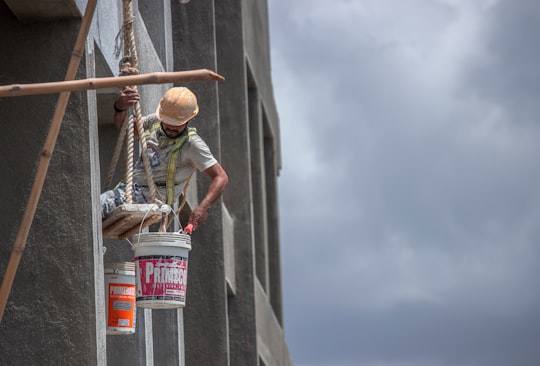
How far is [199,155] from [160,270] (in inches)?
50.5

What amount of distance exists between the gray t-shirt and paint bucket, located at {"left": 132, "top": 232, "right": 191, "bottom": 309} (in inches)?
38.3

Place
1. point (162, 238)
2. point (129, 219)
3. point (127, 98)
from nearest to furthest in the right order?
1. point (162, 238)
2. point (129, 219)
3. point (127, 98)

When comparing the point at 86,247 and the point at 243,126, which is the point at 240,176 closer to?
the point at 243,126

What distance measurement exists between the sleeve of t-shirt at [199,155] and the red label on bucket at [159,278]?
106 centimetres

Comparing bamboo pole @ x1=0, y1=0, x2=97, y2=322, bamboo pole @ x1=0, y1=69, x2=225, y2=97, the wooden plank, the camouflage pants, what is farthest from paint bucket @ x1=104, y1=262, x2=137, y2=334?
bamboo pole @ x1=0, y1=69, x2=225, y2=97

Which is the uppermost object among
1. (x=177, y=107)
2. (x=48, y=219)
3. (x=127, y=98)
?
(x=127, y=98)

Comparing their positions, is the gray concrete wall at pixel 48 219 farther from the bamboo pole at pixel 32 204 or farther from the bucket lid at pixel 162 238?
the bamboo pole at pixel 32 204

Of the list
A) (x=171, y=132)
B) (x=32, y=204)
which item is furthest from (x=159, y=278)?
(x=32, y=204)

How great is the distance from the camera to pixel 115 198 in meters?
12.7

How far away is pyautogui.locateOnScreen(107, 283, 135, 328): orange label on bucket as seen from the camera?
13.0 metres

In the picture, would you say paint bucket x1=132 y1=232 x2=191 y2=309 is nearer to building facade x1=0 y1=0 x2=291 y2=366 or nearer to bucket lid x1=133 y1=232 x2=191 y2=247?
bucket lid x1=133 y1=232 x2=191 y2=247

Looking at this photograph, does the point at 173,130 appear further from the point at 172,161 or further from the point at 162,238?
the point at 162,238

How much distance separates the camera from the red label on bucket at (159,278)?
1188cm

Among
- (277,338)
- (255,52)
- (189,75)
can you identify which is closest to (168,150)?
(189,75)
